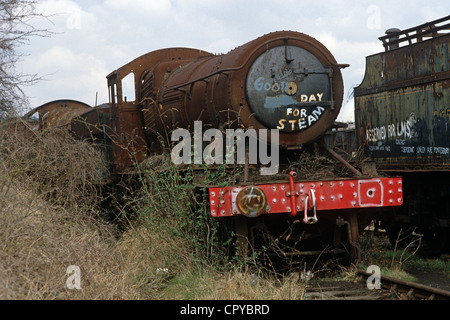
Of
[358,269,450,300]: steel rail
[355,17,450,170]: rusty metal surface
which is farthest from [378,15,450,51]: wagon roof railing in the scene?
[358,269,450,300]: steel rail

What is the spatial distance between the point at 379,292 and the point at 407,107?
4.13 m

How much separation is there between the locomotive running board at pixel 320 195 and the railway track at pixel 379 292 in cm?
79

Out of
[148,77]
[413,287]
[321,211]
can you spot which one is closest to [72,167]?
[148,77]

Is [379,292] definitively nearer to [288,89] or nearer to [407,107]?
[288,89]

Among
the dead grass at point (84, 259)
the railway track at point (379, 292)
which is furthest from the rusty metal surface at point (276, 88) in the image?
the railway track at point (379, 292)

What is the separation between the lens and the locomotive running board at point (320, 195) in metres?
5.98

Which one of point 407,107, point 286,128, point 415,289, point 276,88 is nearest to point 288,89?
point 276,88

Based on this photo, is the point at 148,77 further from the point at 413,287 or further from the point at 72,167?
the point at 413,287

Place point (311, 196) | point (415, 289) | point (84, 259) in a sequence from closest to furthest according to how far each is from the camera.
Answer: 1. point (84, 259)
2. point (415, 289)
3. point (311, 196)

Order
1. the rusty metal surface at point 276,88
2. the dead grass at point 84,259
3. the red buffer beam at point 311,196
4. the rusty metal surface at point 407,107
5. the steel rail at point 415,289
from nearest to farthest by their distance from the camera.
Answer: the dead grass at point 84,259, the steel rail at point 415,289, the red buffer beam at point 311,196, the rusty metal surface at point 276,88, the rusty metal surface at point 407,107

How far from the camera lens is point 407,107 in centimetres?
903

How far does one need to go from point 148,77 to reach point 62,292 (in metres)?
5.04

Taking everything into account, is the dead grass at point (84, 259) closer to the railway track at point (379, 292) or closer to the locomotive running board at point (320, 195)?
the railway track at point (379, 292)

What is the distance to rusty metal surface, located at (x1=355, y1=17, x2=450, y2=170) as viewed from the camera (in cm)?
827
